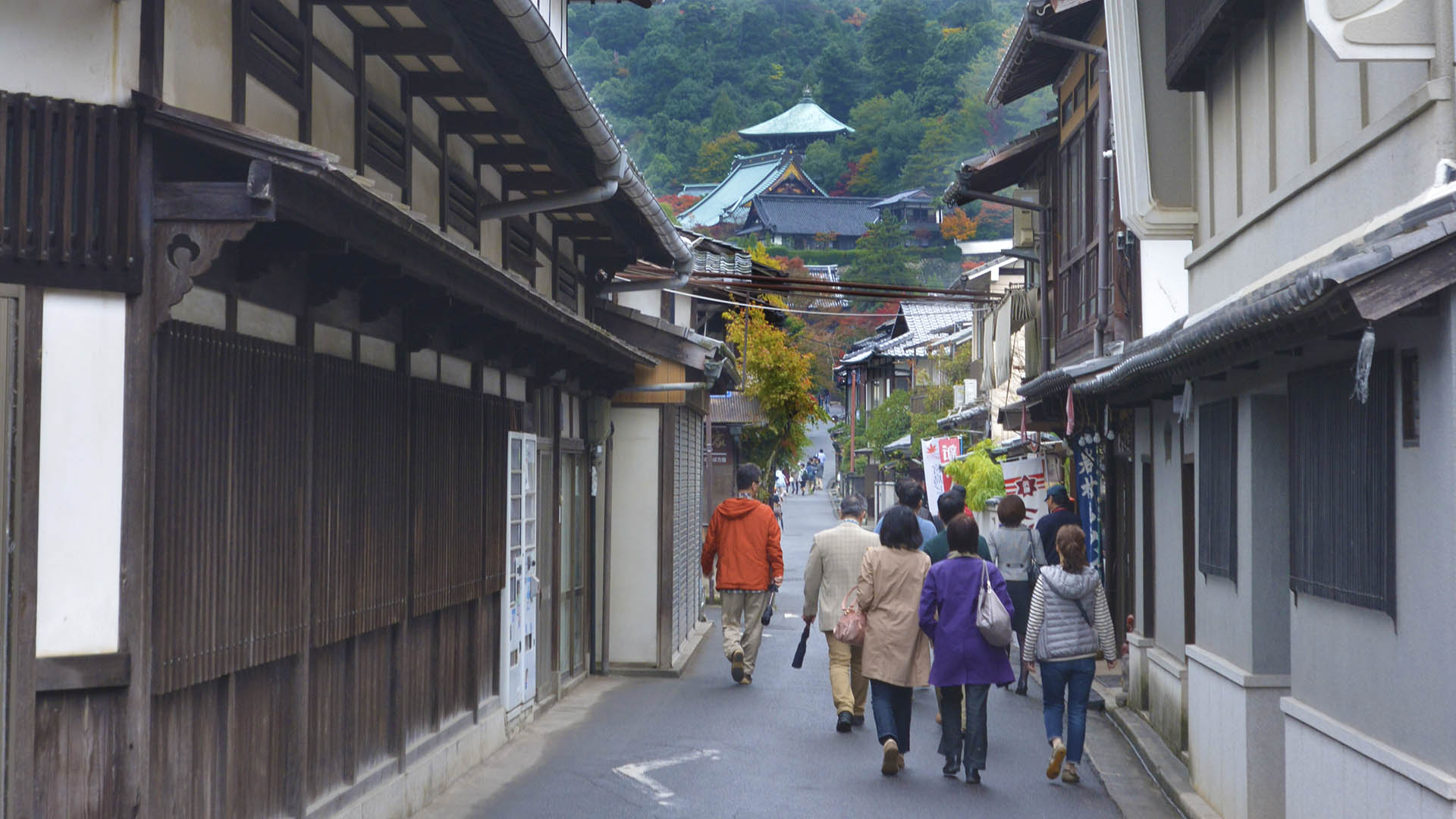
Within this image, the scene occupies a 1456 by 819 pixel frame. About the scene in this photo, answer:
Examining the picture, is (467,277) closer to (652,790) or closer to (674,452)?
(652,790)

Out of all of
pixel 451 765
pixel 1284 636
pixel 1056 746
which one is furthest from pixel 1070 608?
pixel 451 765

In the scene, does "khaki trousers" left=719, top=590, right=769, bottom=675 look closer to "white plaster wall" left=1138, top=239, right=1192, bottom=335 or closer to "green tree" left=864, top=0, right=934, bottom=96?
"white plaster wall" left=1138, top=239, right=1192, bottom=335

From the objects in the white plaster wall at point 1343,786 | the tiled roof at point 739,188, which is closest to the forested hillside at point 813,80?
the tiled roof at point 739,188

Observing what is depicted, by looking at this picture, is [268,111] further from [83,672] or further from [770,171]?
[770,171]

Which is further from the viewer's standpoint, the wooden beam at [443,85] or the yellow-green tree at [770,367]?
the yellow-green tree at [770,367]

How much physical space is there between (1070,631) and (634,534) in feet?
24.4

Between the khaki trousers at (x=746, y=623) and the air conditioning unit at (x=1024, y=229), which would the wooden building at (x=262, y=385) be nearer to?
the khaki trousers at (x=746, y=623)

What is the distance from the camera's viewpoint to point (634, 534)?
1683cm

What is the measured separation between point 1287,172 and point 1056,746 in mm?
4328

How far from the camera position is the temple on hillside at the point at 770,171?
308 ft

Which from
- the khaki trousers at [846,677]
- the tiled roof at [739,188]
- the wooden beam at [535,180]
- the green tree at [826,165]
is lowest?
the khaki trousers at [846,677]

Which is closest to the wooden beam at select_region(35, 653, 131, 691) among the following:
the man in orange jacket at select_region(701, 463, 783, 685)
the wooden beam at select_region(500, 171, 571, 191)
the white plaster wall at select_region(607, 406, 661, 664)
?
the wooden beam at select_region(500, 171, 571, 191)

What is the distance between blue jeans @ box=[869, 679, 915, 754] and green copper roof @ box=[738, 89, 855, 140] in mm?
95771

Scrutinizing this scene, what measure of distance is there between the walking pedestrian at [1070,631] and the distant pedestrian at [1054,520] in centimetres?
443
